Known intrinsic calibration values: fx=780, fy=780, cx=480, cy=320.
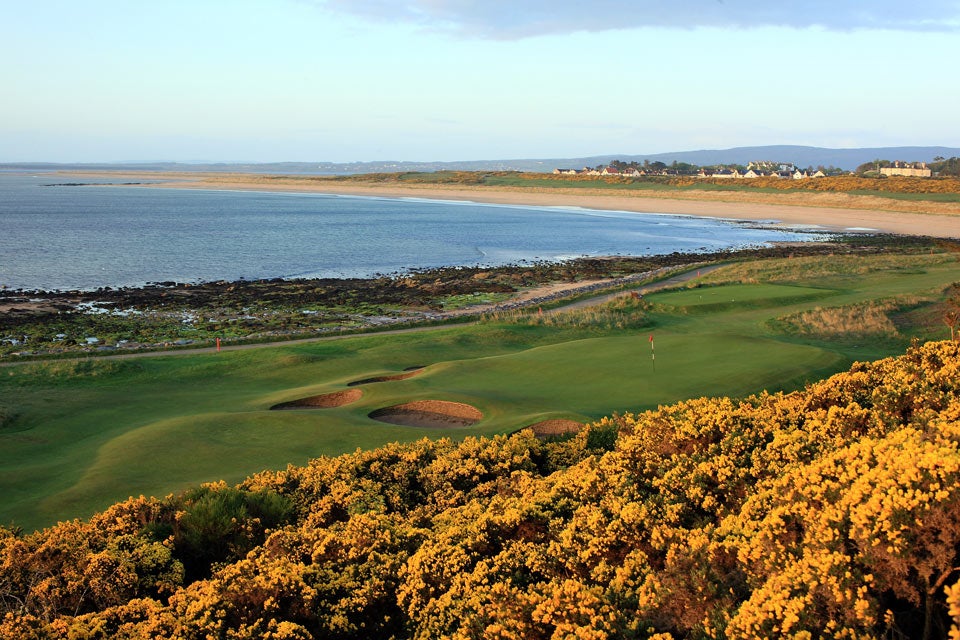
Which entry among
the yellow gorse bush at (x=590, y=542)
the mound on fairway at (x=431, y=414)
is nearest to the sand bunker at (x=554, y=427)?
the mound on fairway at (x=431, y=414)

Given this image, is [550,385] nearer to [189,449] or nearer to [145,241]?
[189,449]

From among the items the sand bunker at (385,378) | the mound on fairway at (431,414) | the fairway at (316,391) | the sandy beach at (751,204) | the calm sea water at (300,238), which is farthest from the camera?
the sandy beach at (751,204)

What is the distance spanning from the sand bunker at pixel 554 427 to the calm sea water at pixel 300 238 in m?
42.4

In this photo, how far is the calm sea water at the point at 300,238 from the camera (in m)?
58.2

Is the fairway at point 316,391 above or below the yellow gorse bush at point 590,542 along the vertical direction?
below

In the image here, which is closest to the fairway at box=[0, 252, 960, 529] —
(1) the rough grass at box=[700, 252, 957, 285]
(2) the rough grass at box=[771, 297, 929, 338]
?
(2) the rough grass at box=[771, 297, 929, 338]

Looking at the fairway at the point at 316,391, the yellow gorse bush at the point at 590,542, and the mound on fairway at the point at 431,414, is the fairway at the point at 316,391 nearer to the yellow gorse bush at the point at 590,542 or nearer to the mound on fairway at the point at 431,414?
the mound on fairway at the point at 431,414

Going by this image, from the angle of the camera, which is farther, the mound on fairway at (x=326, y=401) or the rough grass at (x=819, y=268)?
the rough grass at (x=819, y=268)

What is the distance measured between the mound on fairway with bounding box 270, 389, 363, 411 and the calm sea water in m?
37.0

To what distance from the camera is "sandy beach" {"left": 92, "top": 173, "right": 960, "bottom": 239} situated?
274ft

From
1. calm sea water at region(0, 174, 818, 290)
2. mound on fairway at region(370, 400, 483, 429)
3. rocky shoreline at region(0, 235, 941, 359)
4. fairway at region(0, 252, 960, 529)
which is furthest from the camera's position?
calm sea water at region(0, 174, 818, 290)

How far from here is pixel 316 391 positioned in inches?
760

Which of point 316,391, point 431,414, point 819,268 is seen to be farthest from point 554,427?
point 819,268

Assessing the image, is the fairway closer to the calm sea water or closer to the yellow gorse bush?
the yellow gorse bush
